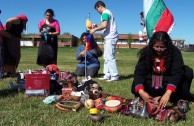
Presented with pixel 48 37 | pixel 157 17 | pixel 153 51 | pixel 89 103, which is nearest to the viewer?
pixel 89 103

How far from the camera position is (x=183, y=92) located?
486cm

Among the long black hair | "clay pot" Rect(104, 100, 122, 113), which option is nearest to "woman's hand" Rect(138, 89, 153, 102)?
"clay pot" Rect(104, 100, 122, 113)

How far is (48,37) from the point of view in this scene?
855 centimetres

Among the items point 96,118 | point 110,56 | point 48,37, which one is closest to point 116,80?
point 110,56

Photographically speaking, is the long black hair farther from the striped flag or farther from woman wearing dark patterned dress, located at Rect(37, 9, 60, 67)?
woman wearing dark patterned dress, located at Rect(37, 9, 60, 67)

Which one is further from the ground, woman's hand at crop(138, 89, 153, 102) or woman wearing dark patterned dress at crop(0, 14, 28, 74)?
woman wearing dark patterned dress at crop(0, 14, 28, 74)

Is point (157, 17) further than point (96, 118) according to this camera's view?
Yes

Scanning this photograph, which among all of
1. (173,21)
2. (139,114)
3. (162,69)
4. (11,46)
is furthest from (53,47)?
(139,114)

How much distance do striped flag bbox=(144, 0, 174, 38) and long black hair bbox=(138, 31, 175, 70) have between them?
10.2 ft

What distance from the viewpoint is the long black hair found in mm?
4496

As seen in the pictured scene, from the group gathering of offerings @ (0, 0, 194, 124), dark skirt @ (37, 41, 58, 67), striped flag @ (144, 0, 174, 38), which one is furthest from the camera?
dark skirt @ (37, 41, 58, 67)

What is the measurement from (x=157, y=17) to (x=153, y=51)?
11.1 ft

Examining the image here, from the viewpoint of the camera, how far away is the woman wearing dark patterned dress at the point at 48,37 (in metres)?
8.47

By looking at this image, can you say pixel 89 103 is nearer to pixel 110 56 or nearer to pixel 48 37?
pixel 110 56
